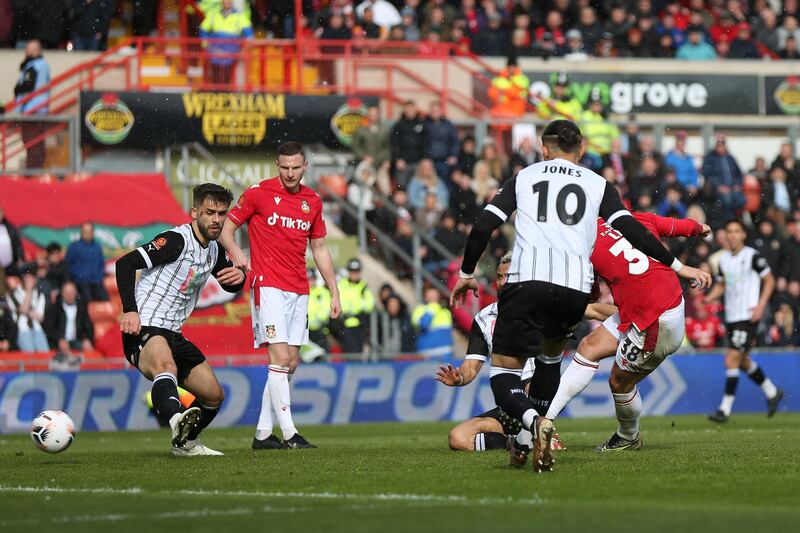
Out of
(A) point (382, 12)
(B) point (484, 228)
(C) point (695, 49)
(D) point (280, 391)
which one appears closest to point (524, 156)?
(A) point (382, 12)

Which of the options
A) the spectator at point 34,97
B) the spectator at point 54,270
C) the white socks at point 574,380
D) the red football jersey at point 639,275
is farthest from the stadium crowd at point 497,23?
the white socks at point 574,380

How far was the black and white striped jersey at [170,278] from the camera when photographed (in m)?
10.7

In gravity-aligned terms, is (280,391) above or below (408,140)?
below

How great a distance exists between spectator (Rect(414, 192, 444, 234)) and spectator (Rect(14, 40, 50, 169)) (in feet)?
19.2

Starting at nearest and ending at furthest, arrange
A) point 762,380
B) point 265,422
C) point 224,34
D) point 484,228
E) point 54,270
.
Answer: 1. point 484,228
2. point 265,422
3. point 762,380
4. point 54,270
5. point 224,34

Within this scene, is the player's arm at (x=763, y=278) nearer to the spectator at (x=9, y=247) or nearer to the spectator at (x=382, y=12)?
the spectator at (x=9, y=247)

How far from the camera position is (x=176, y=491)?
7.88 meters

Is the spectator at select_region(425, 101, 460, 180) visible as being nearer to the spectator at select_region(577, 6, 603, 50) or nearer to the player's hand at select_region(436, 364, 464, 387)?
the spectator at select_region(577, 6, 603, 50)

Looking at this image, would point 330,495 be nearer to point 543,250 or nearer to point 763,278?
point 543,250

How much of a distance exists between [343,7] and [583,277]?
56.3 feet

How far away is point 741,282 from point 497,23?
1067 centimetres

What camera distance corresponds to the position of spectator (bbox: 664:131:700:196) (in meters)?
23.9

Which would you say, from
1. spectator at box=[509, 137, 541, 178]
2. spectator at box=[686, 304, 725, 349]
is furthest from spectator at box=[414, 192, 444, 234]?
spectator at box=[686, 304, 725, 349]

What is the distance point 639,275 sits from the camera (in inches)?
420
